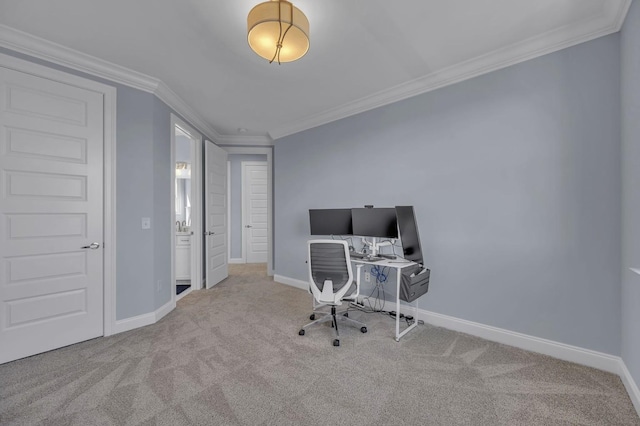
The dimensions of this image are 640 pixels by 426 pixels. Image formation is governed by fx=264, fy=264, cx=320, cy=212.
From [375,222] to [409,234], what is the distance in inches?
16.6

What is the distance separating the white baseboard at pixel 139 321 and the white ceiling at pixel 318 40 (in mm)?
2518

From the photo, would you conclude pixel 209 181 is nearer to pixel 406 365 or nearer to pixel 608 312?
pixel 406 365

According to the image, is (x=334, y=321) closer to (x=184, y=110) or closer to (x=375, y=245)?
(x=375, y=245)

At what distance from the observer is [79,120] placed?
2.52m

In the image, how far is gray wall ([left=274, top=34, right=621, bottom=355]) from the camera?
2057mm

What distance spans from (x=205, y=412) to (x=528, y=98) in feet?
11.5

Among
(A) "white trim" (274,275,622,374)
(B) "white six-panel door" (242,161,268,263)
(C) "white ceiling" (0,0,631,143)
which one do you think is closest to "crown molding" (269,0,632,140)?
(C) "white ceiling" (0,0,631,143)

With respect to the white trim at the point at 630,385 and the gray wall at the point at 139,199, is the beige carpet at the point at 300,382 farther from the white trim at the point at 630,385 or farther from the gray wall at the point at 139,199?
the gray wall at the point at 139,199

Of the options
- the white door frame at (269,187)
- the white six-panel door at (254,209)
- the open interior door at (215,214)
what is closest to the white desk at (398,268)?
the white door frame at (269,187)

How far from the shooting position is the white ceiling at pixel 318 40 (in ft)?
6.31

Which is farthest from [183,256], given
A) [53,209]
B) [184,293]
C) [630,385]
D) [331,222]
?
[630,385]

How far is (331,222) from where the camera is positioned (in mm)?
3568

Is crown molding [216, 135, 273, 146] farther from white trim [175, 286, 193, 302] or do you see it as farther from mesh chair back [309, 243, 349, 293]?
mesh chair back [309, 243, 349, 293]

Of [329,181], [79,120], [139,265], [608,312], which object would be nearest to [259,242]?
[329,181]
